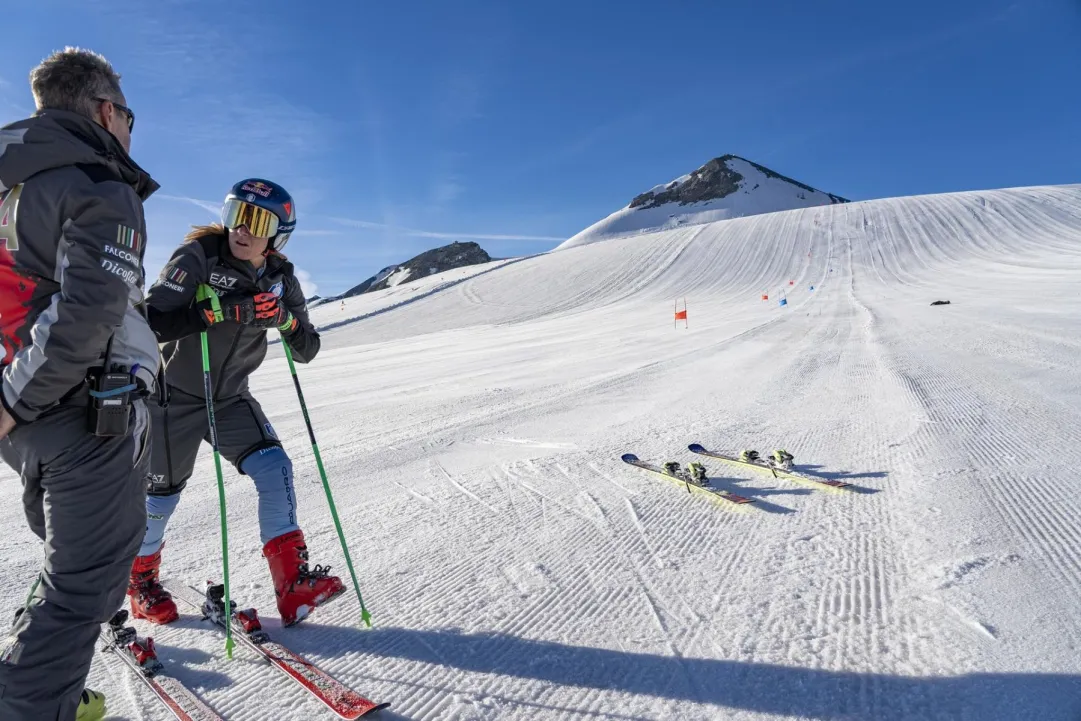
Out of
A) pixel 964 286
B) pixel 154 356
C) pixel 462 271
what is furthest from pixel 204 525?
pixel 462 271

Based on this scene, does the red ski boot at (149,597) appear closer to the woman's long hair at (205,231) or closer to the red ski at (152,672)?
the red ski at (152,672)

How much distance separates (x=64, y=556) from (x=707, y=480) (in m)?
3.46

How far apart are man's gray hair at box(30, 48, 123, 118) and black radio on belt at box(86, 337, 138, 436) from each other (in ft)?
2.49

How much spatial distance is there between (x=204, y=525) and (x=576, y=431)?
10.7ft

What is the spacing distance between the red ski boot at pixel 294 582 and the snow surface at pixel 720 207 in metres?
114

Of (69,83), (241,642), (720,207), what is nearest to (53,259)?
(69,83)

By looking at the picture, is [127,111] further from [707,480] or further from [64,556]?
[707,480]

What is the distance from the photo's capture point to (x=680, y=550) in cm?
305

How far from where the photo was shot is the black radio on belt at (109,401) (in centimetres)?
171

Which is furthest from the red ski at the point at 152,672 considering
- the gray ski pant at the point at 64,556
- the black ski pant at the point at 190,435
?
the black ski pant at the point at 190,435

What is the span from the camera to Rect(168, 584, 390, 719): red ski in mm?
2021

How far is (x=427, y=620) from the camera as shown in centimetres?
258

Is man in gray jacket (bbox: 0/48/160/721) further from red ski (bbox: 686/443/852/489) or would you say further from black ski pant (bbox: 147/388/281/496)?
red ski (bbox: 686/443/852/489)

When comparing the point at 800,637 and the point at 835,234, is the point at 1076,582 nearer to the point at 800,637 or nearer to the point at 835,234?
the point at 800,637
